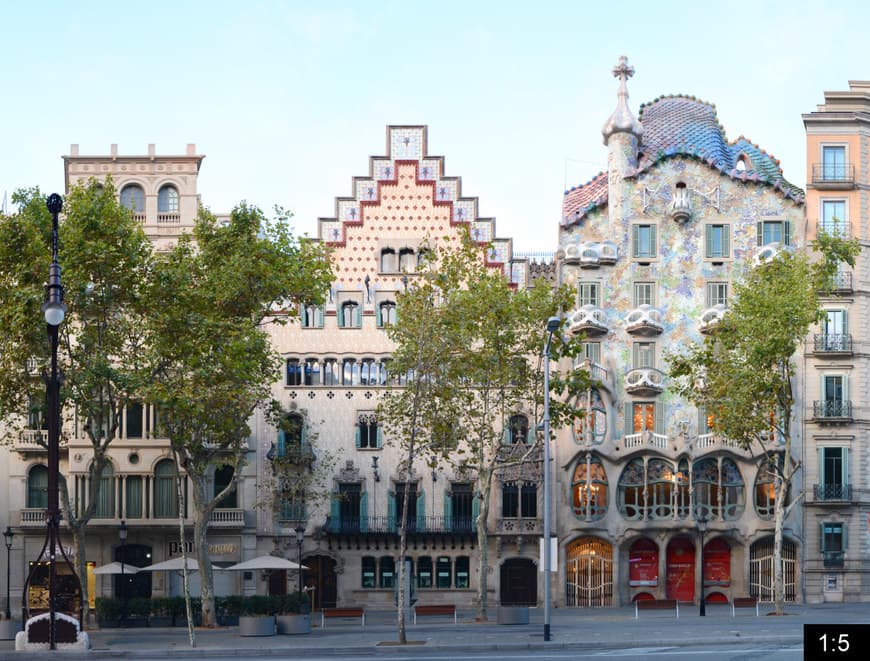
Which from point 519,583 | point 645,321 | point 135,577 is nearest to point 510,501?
point 519,583

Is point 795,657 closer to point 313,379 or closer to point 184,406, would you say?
point 184,406

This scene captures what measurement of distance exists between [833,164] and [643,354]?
42.9 ft

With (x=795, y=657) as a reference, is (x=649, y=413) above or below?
above

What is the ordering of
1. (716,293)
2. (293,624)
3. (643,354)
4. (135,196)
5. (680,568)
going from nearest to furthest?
(293,624) → (680,568) → (643,354) → (135,196) → (716,293)

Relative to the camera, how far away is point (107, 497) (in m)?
72.9

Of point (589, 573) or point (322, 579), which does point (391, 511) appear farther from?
point (589, 573)

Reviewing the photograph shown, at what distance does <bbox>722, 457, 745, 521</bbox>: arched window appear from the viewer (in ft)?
237

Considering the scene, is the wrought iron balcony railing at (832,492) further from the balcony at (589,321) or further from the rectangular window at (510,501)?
the rectangular window at (510,501)

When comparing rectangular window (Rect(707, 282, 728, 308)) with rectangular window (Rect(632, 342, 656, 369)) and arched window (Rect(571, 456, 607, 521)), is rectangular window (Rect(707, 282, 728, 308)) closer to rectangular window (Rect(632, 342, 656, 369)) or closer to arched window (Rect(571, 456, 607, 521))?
rectangular window (Rect(632, 342, 656, 369))

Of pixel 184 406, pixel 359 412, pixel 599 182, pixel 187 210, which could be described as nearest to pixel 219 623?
pixel 184 406

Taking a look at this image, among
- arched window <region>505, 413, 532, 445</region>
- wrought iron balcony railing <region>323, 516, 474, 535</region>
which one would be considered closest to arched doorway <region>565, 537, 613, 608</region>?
wrought iron balcony railing <region>323, 516, 474, 535</region>

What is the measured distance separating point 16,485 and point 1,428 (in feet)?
9.30

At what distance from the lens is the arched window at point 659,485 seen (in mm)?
72500

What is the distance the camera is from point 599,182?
7912 centimetres
